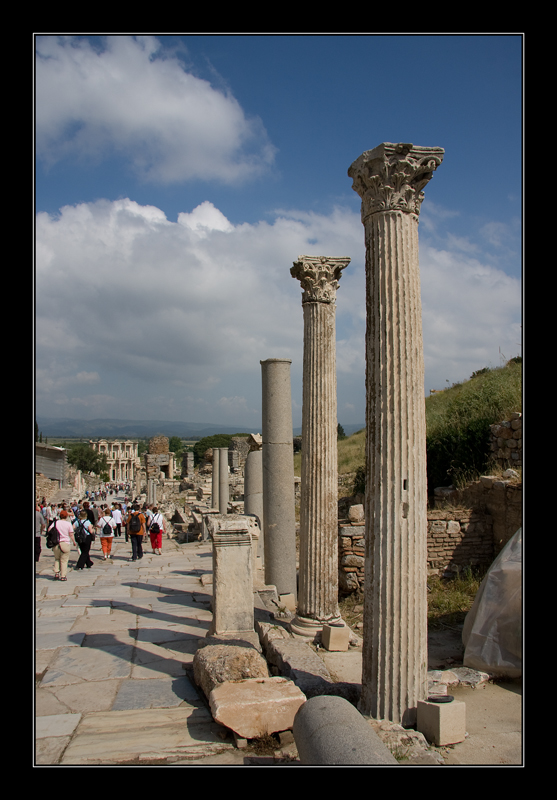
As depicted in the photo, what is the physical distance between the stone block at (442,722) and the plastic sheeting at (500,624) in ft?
6.84

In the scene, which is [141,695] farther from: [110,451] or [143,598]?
[110,451]

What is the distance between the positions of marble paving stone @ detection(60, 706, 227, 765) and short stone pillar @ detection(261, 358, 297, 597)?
3.84m

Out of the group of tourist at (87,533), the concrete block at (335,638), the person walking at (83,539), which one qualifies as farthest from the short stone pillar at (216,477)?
the concrete block at (335,638)

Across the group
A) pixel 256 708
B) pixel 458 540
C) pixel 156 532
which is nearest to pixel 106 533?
pixel 156 532

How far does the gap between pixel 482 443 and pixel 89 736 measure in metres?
12.1

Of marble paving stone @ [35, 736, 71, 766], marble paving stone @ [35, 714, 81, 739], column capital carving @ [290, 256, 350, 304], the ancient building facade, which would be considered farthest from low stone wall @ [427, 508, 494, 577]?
the ancient building facade

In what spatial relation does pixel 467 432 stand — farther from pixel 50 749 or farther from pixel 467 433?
pixel 50 749

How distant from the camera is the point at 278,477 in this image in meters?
8.80

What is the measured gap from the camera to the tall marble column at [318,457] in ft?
24.5

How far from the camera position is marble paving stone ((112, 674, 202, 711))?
529cm

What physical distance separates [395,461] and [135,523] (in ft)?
37.0

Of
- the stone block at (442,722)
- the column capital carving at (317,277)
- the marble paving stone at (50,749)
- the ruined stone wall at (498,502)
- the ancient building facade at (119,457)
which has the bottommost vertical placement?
the ancient building facade at (119,457)

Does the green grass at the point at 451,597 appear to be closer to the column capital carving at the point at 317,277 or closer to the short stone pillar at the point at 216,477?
the column capital carving at the point at 317,277
